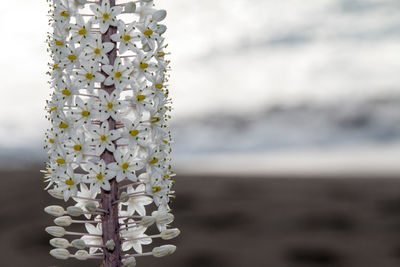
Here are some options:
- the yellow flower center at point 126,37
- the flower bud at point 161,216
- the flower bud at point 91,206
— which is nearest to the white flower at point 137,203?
the flower bud at point 161,216

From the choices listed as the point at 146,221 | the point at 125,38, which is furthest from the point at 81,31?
the point at 146,221

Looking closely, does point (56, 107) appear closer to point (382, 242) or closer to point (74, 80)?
point (74, 80)

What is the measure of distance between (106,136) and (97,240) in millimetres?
1480

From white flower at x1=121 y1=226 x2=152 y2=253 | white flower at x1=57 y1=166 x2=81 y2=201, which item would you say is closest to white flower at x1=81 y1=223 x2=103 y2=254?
white flower at x1=121 y1=226 x2=152 y2=253

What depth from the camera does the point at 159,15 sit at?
5625 mm

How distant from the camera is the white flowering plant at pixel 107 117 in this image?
5234 millimetres

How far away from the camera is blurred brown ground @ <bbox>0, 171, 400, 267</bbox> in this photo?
15992 mm

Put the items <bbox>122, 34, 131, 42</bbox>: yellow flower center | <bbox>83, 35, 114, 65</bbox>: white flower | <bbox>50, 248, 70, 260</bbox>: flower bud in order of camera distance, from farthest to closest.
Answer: <bbox>50, 248, 70, 260</bbox>: flower bud, <bbox>122, 34, 131, 42</bbox>: yellow flower center, <bbox>83, 35, 114, 65</bbox>: white flower

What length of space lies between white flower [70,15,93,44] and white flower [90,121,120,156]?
36.1 inches

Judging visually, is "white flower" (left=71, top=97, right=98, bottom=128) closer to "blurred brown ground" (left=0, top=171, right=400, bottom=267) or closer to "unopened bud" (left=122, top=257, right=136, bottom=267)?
"unopened bud" (left=122, top=257, right=136, bottom=267)

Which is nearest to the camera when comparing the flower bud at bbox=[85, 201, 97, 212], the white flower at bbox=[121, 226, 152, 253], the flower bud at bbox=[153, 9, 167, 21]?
the flower bud at bbox=[85, 201, 97, 212]

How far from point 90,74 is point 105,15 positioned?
655 mm

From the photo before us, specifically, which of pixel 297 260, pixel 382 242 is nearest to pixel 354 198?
pixel 382 242

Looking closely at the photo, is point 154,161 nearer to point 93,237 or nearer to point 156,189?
point 156,189
